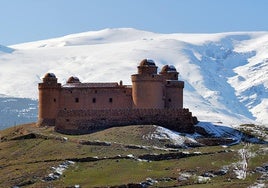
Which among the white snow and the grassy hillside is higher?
the white snow

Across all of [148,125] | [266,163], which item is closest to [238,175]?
[266,163]

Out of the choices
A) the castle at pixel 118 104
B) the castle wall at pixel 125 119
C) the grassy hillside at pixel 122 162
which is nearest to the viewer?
the grassy hillside at pixel 122 162

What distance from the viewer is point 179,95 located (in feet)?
409

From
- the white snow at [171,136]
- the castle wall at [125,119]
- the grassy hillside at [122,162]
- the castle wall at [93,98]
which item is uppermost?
the castle wall at [93,98]

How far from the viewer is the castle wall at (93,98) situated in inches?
4838

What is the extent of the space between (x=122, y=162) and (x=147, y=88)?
2530cm

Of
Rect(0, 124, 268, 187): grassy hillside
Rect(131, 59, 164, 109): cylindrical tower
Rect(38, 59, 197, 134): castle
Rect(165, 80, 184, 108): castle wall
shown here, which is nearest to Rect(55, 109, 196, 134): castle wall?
Rect(38, 59, 197, 134): castle

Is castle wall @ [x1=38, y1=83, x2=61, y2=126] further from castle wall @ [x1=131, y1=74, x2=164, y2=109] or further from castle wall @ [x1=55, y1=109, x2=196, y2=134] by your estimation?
castle wall @ [x1=131, y1=74, x2=164, y2=109]

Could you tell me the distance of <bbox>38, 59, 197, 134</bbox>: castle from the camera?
113688mm

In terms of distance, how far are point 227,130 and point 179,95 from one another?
12.4 m

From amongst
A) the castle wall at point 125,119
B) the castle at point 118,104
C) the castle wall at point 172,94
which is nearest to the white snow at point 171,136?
the castle wall at point 125,119

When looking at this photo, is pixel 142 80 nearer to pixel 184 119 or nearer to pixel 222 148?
pixel 184 119

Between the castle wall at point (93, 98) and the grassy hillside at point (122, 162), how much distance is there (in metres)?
12.1

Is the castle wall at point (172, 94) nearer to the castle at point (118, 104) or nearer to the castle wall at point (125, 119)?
the castle at point (118, 104)
